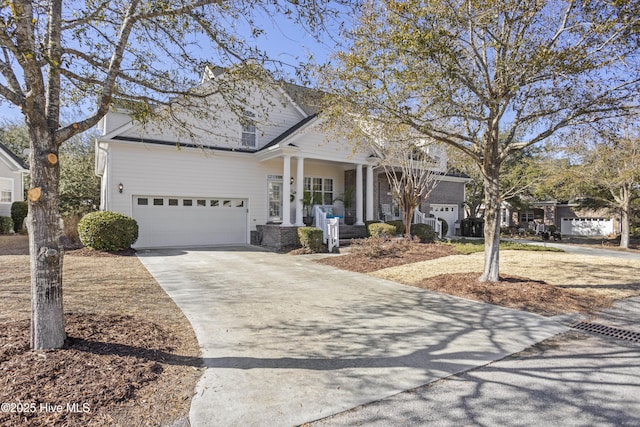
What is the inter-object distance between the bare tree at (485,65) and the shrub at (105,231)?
8.87 m

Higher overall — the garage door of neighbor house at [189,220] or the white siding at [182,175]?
the white siding at [182,175]

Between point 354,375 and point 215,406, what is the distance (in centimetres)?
132

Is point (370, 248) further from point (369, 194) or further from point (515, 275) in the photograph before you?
point (369, 194)

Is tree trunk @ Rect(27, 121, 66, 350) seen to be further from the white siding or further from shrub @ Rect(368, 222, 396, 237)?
shrub @ Rect(368, 222, 396, 237)

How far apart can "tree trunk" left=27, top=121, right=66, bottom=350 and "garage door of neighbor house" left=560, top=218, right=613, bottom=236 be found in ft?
109

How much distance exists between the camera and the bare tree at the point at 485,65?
5727 millimetres

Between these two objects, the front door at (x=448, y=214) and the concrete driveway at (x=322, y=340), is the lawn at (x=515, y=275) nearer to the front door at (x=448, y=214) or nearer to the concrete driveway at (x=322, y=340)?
the concrete driveway at (x=322, y=340)

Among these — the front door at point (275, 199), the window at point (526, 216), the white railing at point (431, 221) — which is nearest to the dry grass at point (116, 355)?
the front door at point (275, 199)

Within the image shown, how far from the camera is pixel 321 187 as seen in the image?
1777 cm

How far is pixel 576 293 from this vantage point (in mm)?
6871

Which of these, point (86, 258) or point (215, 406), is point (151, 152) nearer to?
point (86, 258)

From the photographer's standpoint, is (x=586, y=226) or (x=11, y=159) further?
(x=586, y=226)

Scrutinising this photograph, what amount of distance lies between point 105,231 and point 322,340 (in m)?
10.2

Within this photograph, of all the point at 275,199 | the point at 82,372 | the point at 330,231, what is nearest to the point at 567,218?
the point at 330,231
